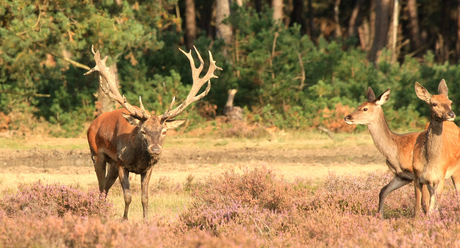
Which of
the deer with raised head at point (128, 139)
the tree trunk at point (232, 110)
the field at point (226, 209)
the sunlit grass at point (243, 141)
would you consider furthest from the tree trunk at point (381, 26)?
the deer with raised head at point (128, 139)

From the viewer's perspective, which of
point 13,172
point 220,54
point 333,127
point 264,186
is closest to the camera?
point 264,186

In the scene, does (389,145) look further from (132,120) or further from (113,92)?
(113,92)

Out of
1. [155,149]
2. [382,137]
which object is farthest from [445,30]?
[155,149]

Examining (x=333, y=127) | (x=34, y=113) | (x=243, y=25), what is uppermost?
(x=243, y=25)

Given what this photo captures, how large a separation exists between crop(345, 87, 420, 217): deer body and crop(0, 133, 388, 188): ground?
143 inches

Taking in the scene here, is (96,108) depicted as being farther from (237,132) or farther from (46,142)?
(237,132)

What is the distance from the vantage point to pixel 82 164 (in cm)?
1552

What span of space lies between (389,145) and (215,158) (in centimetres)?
843

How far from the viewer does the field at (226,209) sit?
5883 mm

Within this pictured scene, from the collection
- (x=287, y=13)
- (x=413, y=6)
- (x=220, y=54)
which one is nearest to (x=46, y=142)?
(x=220, y=54)

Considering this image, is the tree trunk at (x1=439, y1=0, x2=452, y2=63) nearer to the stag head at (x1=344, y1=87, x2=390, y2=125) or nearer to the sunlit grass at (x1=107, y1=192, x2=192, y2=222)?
the sunlit grass at (x1=107, y1=192, x2=192, y2=222)

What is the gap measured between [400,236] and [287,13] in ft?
137

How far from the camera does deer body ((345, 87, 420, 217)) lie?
8211mm

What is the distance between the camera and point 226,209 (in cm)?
772
